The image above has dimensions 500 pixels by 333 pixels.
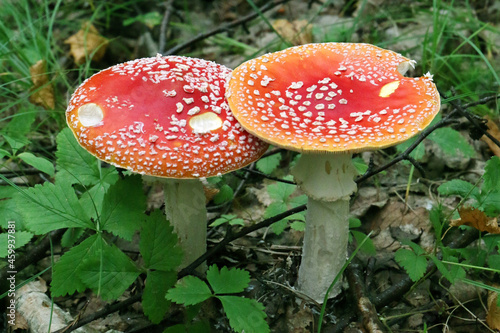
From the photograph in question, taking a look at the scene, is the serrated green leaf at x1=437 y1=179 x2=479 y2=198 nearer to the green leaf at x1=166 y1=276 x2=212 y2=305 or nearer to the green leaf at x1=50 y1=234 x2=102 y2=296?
the green leaf at x1=166 y1=276 x2=212 y2=305

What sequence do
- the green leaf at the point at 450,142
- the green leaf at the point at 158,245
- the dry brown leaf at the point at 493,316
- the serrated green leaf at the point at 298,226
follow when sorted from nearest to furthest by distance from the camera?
the green leaf at the point at 158,245, the dry brown leaf at the point at 493,316, the serrated green leaf at the point at 298,226, the green leaf at the point at 450,142

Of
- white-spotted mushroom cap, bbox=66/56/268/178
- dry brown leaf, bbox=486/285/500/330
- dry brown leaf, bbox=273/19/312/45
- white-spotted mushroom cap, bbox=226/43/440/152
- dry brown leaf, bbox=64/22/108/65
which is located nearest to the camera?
white-spotted mushroom cap, bbox=226/43/440/152

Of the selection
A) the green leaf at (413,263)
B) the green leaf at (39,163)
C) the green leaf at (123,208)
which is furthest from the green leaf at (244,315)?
the green leaf at (39,163)

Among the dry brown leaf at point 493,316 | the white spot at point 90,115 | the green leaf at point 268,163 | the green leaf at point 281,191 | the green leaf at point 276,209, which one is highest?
the white spot at point 90,115

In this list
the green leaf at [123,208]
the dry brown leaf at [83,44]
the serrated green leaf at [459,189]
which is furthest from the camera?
the dry brown leaf at [83,44]

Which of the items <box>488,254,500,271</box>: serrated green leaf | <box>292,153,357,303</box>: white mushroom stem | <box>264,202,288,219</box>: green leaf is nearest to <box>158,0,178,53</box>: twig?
<box>264,202,288,219</box>: green leaf

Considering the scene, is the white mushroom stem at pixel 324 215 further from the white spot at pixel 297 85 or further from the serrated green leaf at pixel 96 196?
the serrated green leaf at pixel 96 196

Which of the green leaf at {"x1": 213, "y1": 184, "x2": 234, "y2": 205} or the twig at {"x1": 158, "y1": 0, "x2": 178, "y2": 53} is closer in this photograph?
the green leaf at {"x1": 213, "y1": 184, "x2": 234, "y2": 205}

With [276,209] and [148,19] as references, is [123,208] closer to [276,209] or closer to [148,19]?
[276,209]
